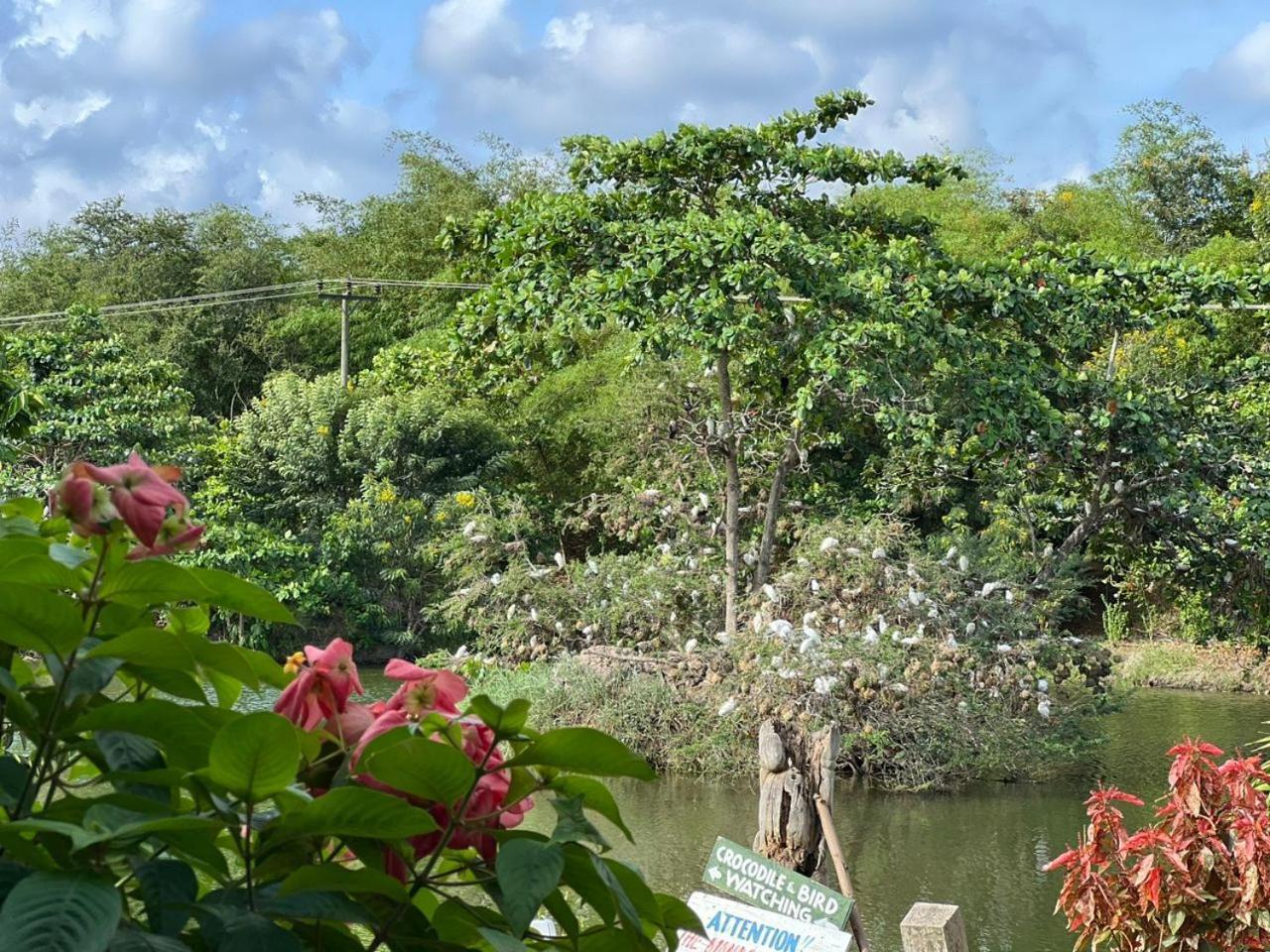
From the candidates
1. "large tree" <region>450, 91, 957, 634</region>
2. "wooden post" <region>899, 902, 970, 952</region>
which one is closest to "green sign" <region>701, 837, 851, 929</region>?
"wooden post" <region>899, 902, 970, 952</region>

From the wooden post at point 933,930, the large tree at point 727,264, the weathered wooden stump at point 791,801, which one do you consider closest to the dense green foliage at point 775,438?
the large tree at point 727,264

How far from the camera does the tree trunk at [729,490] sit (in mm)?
9266

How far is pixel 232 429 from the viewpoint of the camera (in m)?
16.2

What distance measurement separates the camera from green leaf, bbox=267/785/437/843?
0.57 metres

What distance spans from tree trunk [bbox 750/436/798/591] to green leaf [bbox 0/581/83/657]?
28.5 ft

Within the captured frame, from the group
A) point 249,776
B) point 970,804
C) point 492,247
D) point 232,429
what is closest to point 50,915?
point 249,776

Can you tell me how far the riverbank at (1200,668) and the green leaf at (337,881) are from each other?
38.3 ft

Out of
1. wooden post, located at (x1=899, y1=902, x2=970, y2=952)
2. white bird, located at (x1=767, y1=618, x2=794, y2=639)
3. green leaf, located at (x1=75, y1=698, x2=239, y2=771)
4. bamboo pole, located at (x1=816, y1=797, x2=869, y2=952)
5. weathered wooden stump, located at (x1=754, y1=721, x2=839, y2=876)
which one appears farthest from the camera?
white bird, located at (x1=767, y1=618, x2=794, y2=639)

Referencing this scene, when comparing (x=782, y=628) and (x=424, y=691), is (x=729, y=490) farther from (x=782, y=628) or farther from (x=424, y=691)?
(x=424, y=691)

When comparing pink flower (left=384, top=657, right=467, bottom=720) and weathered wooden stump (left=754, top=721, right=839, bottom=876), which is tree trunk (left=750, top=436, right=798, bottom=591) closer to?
weathered wooden stump (left=754, top=721, right=839, bottom=876)

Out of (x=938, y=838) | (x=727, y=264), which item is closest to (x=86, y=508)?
(x=938, y=838)

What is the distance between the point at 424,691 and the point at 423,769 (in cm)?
10

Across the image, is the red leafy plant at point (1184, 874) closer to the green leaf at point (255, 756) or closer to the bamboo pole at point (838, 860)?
the bamboo pole at point (838, 860)

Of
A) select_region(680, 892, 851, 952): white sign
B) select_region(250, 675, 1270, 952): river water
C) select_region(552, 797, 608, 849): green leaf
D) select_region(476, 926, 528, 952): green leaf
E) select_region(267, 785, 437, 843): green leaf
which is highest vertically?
select_region(267, 785, 437, 843): green leaf
